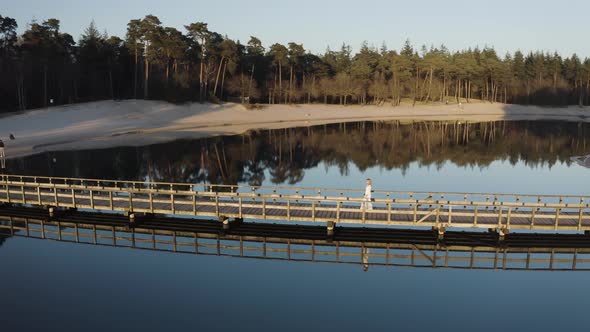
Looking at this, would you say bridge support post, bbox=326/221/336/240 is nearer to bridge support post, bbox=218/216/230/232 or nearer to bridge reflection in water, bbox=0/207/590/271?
bridge reflection in water, bbox=0/207/590/271

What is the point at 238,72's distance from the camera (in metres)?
110

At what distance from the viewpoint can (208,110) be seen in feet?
297

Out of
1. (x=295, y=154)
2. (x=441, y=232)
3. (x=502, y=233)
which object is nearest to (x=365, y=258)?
(x=441, y=232)

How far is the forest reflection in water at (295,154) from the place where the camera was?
4097cm

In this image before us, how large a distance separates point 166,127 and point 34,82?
26213 millimetres

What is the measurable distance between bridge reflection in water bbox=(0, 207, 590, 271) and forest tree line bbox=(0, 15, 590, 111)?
58783 mm

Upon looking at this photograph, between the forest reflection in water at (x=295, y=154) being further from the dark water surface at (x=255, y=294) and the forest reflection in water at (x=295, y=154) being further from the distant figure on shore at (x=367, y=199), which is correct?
the dark water surface at (x=255, y=294)

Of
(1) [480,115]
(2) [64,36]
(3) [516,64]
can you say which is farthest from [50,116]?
(3) [516,64]

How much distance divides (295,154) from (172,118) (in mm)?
35976

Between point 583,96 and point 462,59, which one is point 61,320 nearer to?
point 462,59

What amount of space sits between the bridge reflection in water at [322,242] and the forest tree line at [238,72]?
58.8 m

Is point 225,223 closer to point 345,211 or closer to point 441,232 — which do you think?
point 345,211

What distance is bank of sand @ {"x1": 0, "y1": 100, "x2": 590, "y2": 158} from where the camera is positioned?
60.1 m

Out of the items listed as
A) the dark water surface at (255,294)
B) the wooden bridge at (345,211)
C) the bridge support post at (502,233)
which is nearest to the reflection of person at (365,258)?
the dark water surface at (255,294)
